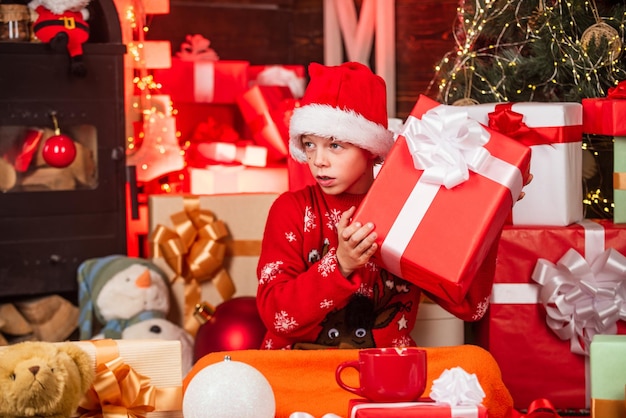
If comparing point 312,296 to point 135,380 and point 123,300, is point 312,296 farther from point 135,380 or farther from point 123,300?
point 123,300

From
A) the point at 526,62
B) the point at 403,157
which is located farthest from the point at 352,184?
the point at 526,62

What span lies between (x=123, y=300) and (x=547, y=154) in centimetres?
149

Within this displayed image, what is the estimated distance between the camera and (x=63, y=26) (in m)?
3.20

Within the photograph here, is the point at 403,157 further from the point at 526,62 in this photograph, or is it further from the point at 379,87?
the point at 526,62

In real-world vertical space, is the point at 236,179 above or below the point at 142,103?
below

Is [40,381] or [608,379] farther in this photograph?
[608,379]

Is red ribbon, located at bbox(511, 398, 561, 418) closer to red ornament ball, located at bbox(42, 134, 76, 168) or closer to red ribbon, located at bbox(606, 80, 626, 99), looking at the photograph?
red ribbon, located at bbox(606, 80, 626, 99)

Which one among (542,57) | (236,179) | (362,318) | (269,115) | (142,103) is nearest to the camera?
(362,318)

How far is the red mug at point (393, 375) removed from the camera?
1342 mm

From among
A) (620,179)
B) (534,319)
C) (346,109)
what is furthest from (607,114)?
(346,109)

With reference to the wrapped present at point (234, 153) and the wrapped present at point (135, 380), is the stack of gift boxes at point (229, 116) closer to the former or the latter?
the wrapped present at point (234, 153)

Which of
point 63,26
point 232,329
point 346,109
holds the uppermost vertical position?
point 63,26

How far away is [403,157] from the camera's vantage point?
1697mm

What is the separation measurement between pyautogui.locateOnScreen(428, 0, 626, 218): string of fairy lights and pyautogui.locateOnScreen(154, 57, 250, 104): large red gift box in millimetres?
1116
